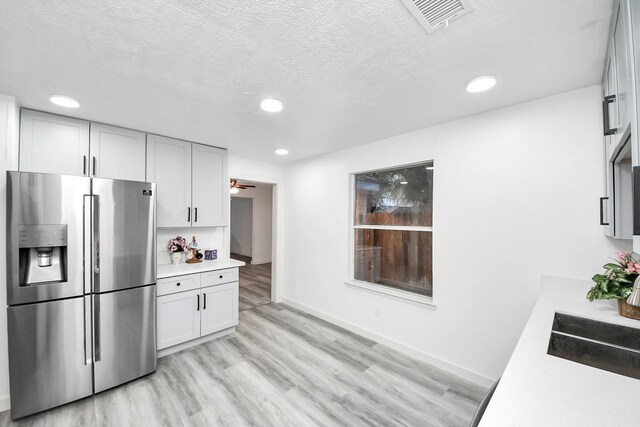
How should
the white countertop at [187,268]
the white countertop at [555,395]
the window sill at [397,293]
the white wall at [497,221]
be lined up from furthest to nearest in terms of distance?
the white countertop at [187,268] → the window sill at [397,293] → the white wall at [497,221] → the white countertop at [555,395]

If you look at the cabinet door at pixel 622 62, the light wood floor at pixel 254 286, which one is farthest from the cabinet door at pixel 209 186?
the cabinet door at pixel 622 62

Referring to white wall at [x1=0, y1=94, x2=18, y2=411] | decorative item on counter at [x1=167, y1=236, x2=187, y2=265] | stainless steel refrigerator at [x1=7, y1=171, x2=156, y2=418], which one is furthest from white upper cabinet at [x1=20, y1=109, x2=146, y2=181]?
decorative item on counter at [x1=167, y1=236, x2=187, y2=265]

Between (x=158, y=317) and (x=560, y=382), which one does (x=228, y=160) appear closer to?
(x=158, y=317)

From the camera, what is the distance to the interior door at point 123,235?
2.15 meters

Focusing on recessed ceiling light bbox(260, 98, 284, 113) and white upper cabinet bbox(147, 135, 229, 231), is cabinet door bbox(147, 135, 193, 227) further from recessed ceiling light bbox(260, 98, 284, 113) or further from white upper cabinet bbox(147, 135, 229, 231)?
recessed ceiling light bbox(260, 98, 284, 113)

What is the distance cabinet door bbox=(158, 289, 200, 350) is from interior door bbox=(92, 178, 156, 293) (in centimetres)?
42

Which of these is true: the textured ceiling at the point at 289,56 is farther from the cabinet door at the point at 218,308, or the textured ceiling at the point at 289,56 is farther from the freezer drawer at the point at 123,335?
the cabinet door at the point at 218,308

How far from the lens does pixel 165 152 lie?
9.67 feet

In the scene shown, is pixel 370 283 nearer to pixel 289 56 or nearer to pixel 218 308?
pixel 218 308

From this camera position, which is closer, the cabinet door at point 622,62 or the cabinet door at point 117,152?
the cabinet door at point 622,62

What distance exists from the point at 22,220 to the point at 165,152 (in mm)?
1360

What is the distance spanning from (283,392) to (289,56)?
2510 mm

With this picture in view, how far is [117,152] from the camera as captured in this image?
2609 mm

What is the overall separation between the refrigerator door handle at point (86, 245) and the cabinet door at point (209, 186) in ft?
3.72
